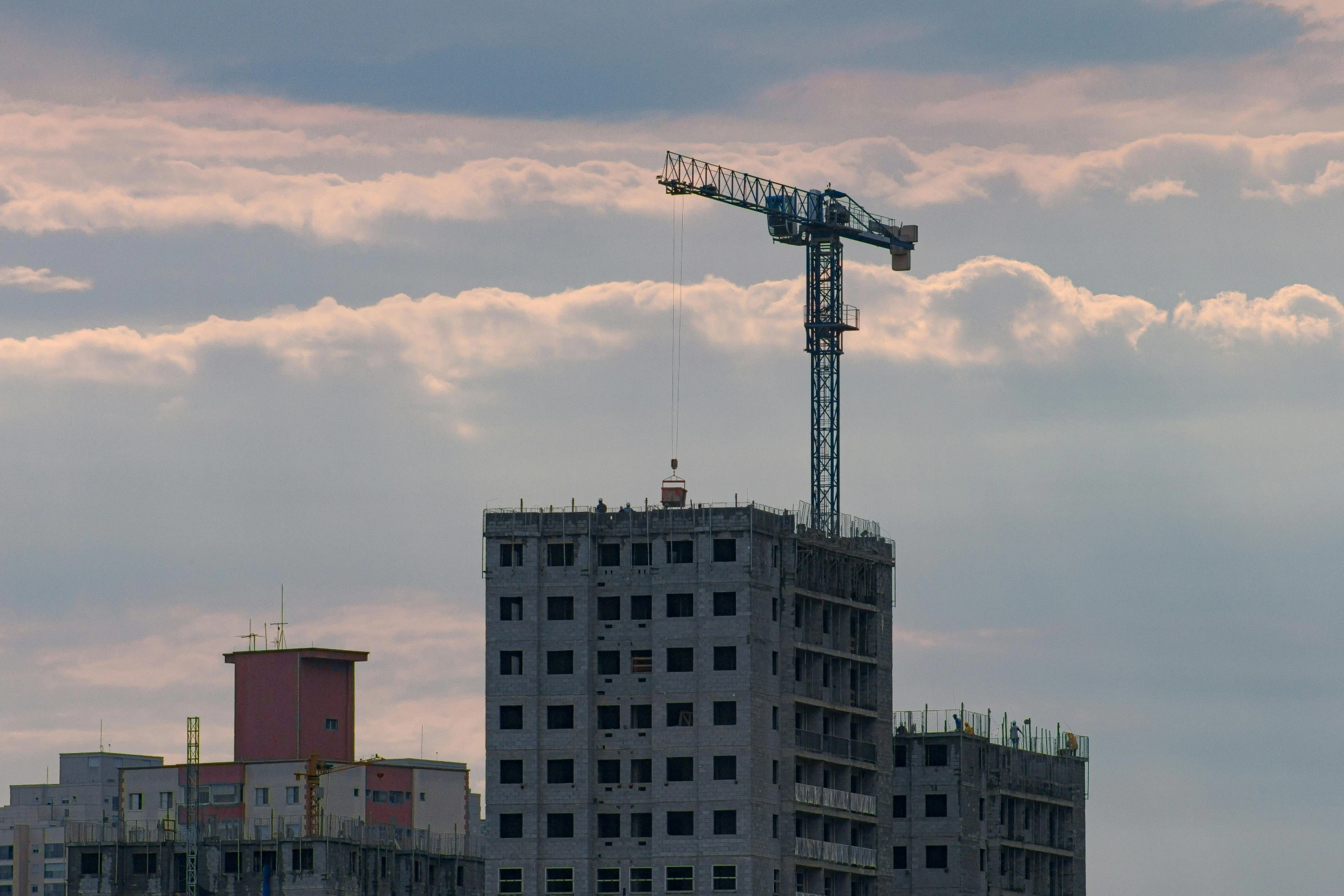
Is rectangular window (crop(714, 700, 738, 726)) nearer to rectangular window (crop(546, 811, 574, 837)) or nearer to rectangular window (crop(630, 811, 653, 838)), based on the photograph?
rectangular window (crop(630, 811, 653, 838))

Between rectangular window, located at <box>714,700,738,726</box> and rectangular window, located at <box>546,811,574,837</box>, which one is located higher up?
rectangular window, located at <box>714,700,738,726</box>

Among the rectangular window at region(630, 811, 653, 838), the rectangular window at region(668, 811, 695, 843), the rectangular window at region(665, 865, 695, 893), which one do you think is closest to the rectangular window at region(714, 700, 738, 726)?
the rectangular window at region(668, 811, 695, 843)

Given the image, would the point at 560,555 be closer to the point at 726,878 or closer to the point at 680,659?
the point at 680,659

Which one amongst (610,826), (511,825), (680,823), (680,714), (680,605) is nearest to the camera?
(680,823)

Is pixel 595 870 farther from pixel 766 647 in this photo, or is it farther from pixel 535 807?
pixel 766 647

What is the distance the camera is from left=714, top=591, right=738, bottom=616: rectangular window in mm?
190000

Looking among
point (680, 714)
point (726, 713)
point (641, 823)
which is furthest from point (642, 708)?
point (641, 823)

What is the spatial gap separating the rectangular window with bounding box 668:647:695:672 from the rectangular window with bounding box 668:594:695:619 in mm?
2441

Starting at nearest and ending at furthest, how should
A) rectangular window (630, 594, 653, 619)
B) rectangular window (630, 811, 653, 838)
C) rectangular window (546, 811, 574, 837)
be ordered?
rectangular window (630, 811, 653, 838), rectangular window (546, 811, 574, 837), rectangular window (630, 594, 653, 619)

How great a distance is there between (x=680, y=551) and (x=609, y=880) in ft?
82.5

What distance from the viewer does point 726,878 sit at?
18700 cm

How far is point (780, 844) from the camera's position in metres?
191

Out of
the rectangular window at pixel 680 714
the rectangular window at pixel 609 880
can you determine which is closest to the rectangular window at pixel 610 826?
the rectangular window at pixel 609 880

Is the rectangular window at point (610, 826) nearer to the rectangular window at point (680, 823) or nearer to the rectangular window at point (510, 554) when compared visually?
the rectangular window at point (680, 823)
